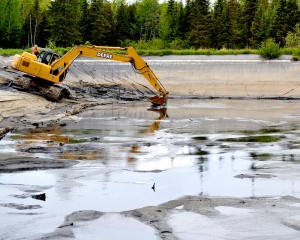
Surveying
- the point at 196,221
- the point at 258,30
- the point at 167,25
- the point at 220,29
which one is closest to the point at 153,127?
the point at 196,221

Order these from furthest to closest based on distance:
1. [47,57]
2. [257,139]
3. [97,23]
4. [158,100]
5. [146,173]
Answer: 1. [97,23]
2. [158,100]
3. [47,57]
4. [257,139]
5. [146,173]

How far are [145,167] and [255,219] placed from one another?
16.5 feet

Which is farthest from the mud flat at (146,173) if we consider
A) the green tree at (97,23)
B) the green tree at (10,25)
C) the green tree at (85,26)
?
the green tree at (10,25)

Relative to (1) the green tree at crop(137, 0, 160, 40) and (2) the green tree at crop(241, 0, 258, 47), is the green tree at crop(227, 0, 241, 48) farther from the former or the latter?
(1) the green tree at crop(137, 0, 160, 40)

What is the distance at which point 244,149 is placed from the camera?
1680cm

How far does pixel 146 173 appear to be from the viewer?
13.1 m

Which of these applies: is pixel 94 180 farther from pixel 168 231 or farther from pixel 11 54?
pixel 11 54

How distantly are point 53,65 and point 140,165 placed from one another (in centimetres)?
2018

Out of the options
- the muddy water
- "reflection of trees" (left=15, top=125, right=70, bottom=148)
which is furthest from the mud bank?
"reflection of trees" (left=15, top=125, right=70, bottom=148)

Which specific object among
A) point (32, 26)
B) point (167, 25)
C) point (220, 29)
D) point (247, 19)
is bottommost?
point (32, 26)

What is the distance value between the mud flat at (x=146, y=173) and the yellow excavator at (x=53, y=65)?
1577 millimetres

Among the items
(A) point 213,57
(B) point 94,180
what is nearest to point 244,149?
(B) point 94,180

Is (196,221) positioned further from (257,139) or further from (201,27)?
(201,27)

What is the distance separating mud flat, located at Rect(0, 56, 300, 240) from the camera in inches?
351
